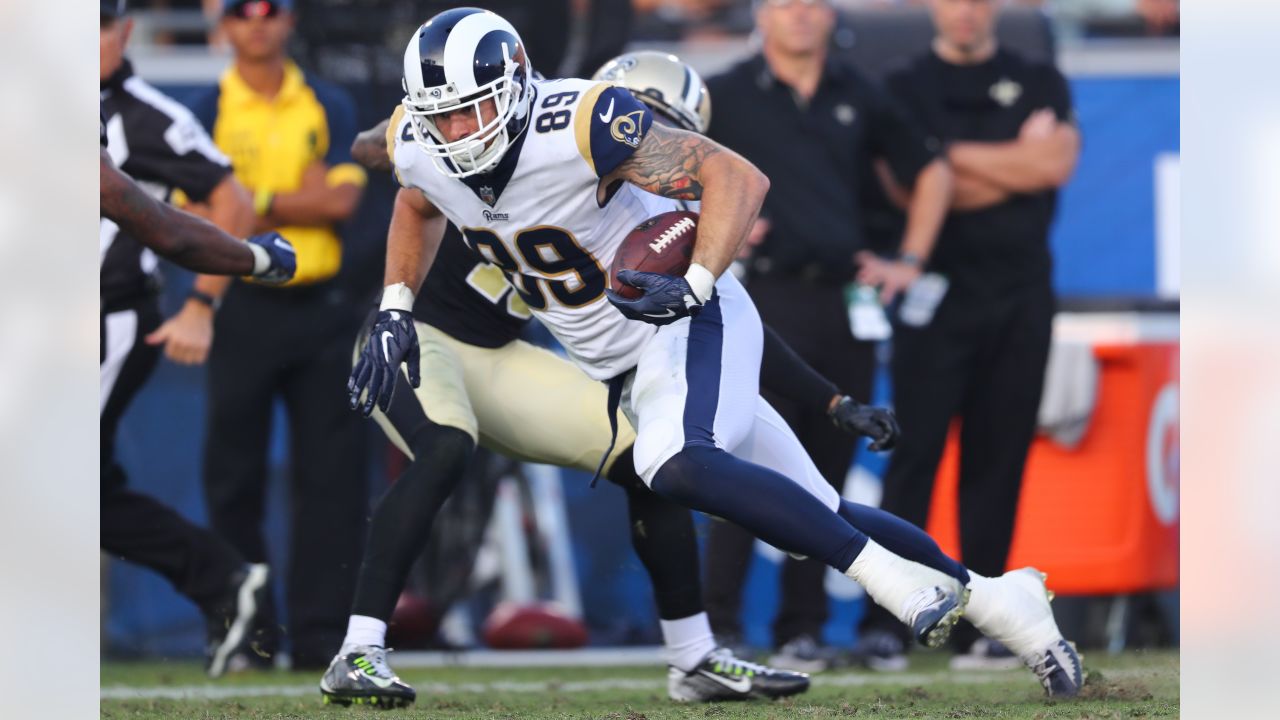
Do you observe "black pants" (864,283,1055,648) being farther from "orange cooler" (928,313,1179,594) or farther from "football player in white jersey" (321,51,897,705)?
"football player in white jersey" (321,51,897,705)

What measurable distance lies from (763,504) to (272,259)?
151 centimetres

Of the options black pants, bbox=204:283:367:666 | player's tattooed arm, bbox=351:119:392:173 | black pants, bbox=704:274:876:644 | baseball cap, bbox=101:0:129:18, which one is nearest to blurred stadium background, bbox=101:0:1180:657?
black pants, bbox=204:283:367:666

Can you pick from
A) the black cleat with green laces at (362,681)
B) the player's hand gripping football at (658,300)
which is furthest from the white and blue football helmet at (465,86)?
the black cleat with green laces at (362,681)

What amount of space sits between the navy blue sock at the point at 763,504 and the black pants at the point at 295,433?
2.33 meters

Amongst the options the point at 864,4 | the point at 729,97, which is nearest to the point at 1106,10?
the point at 864,4

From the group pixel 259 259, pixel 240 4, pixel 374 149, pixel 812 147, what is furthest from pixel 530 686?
pixel 240 4

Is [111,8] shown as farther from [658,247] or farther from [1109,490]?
[1109,490]

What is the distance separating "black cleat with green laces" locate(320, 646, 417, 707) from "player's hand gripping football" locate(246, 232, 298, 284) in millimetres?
1050

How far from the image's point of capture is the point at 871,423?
4.53m

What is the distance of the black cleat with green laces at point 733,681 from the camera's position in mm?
4543

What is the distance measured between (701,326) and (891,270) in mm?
2017

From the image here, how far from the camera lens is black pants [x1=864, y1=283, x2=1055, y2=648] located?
6.05 m

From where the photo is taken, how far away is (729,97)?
5992 mm
